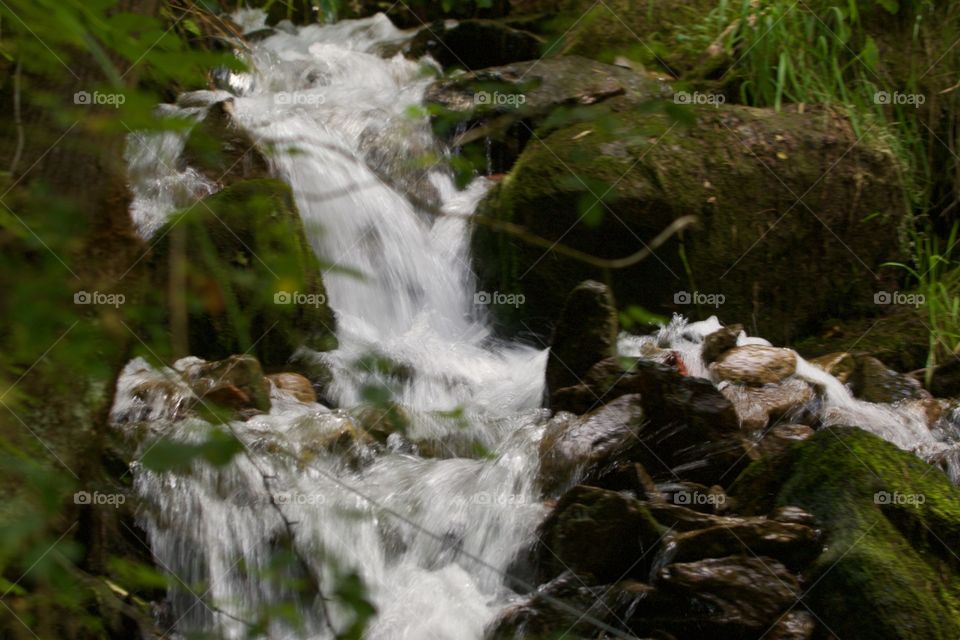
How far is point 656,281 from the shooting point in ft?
16.3

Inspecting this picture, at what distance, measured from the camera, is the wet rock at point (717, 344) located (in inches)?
173

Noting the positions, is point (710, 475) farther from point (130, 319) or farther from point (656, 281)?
point (130, 319)

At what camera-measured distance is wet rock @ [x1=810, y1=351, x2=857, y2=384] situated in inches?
179

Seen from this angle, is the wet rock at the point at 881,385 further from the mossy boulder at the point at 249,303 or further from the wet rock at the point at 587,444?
the mossy boulder at the point at 249,303

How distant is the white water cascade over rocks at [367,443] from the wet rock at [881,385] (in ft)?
0.54

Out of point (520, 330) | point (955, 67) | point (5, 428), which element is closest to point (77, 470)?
point (5, 428)

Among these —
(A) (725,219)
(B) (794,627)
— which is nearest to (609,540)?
(B) (794,627)

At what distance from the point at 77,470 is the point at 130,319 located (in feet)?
0.98

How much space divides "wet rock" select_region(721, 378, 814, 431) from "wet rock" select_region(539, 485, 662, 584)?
1075mm

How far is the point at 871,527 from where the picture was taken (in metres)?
2.72

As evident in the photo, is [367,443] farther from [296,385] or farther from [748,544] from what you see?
[748,544]

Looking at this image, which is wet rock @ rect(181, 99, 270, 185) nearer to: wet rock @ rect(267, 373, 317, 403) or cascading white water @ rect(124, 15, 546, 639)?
cascading white water @ rect(124, 15, 546, 639)

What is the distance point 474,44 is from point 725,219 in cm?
315

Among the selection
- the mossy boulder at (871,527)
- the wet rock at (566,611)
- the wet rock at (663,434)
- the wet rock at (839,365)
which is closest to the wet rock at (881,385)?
the wet rock at (839,365)
